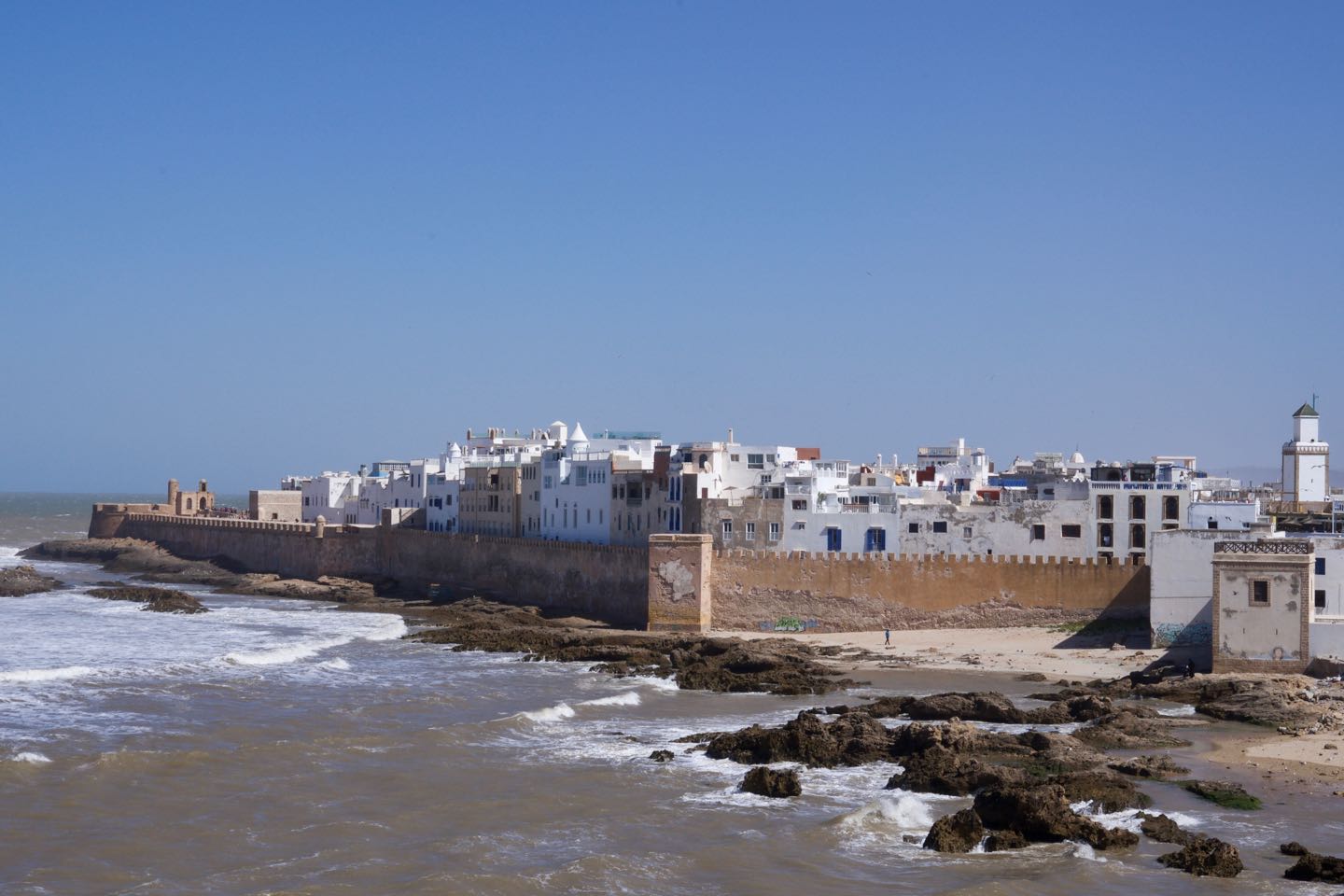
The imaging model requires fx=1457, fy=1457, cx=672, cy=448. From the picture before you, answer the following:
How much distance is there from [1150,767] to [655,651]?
1596 cm

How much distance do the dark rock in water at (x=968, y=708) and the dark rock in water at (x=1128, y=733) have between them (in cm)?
157

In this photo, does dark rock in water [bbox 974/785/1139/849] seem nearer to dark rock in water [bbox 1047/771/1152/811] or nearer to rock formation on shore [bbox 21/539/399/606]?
dark rock in water [bbox 1047/771/1152/811]

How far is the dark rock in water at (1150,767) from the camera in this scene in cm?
2172

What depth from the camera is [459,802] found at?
829 inches

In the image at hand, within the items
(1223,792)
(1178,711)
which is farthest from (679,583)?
(1223,792)

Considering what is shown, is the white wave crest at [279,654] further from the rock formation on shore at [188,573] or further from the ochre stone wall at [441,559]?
the rock formation on shore at [188,573]

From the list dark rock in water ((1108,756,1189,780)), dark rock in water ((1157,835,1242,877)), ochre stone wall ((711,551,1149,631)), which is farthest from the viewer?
ochre stone wall ((711,551,1149,631))

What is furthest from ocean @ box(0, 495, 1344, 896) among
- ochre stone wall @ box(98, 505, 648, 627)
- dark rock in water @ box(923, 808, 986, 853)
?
ochre stone wall @ box(98, 505, 648, 627)

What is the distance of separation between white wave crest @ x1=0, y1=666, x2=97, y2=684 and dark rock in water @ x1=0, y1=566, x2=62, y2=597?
23.9 m

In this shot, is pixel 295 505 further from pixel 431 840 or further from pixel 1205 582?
pixel 431 840

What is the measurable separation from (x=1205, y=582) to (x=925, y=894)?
19.2 metres

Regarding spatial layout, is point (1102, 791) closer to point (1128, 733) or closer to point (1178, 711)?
point (1128, 733)

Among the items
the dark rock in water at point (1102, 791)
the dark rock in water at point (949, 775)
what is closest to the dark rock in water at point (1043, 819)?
the dark rock in water at point (1102, 791)

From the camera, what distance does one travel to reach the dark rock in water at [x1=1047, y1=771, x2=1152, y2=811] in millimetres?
19797
